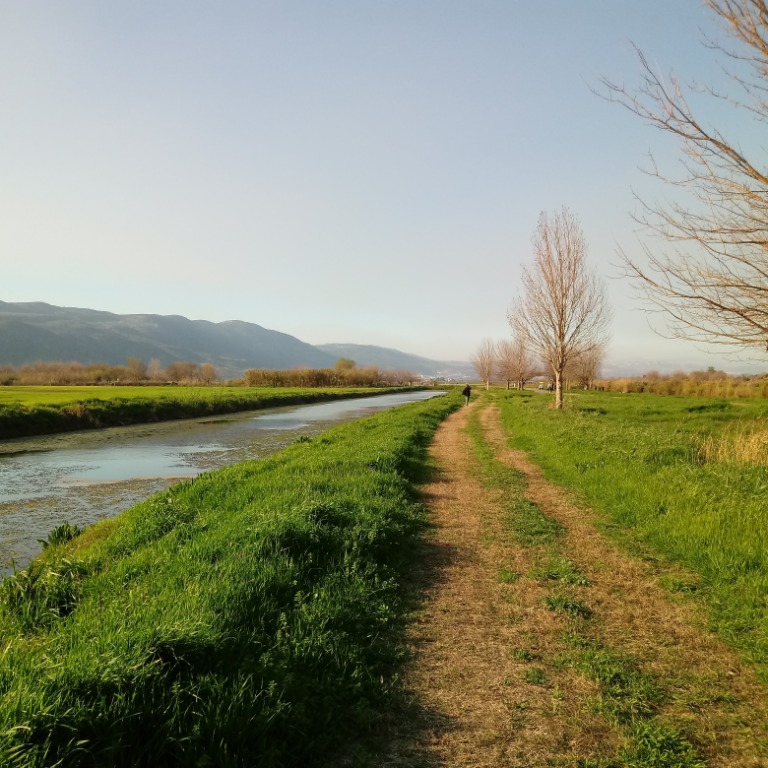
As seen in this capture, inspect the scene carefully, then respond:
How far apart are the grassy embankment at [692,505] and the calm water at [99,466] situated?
9171 millimetres

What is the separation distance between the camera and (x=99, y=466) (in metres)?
17.2

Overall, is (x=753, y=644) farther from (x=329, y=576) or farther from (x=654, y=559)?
(x=329, y=576)

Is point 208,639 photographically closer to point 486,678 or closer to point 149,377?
point 486,678

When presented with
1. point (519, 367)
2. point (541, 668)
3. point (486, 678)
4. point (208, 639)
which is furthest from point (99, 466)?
point (519, 367)

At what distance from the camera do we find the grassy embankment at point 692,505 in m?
5.18

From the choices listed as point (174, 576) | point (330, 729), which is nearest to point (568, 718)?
point (330, 729)

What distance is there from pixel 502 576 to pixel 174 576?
379cm

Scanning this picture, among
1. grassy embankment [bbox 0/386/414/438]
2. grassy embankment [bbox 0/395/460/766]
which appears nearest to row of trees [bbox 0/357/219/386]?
grassy embankment [bbox 0/386/414/438]

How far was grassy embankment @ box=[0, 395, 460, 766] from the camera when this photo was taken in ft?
9.46

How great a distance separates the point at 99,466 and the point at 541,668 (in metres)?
17.1

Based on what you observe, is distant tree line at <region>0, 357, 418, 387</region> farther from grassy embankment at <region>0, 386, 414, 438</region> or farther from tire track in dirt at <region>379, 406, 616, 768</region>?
tire track in dirt at <region>379, 406, 616, 768</region>

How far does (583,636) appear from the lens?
4.69 metres

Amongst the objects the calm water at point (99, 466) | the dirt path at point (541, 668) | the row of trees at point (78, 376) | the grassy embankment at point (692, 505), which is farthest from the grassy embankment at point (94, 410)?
the row of trees at point (78, 376)

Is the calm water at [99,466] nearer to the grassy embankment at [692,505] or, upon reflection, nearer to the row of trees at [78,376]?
the grassy embankment at [692,505]
